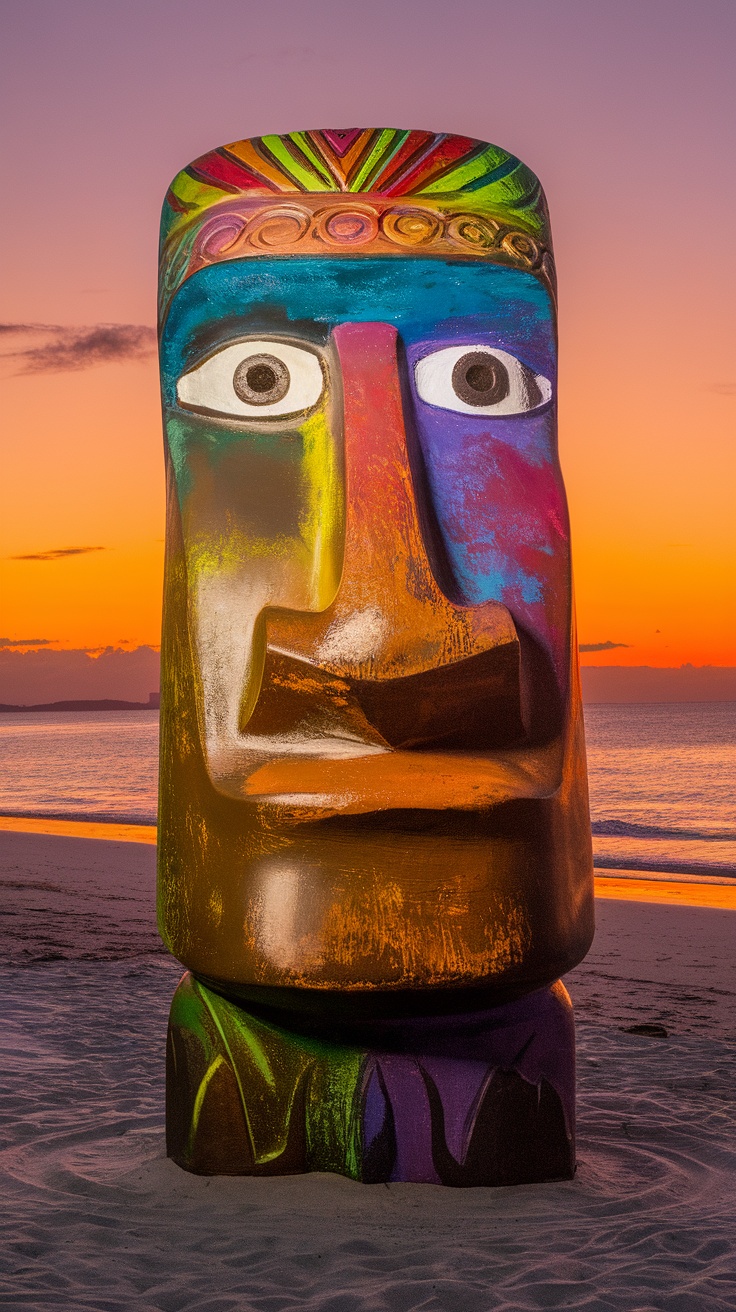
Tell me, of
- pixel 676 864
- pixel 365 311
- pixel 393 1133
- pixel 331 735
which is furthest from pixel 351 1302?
pixel 676 864

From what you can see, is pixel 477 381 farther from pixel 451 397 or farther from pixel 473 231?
pixel 473 231

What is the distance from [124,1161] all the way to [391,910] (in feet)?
4.12

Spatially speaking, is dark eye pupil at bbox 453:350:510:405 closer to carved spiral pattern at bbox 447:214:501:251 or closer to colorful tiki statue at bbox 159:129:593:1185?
colorful tiki statue at bbox 159:129:593:1185

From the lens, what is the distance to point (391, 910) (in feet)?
9.12

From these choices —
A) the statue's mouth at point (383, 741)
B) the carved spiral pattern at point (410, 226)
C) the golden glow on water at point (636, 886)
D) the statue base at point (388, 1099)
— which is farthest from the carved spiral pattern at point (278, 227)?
the golden glow on water at point (636, 886)

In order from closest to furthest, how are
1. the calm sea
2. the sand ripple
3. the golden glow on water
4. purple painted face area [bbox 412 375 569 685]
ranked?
the sand ripple < purple painted face area [bbox 412 375 569 685] < the golden glow on water < the calm sea

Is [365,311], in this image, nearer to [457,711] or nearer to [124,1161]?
[457,711]

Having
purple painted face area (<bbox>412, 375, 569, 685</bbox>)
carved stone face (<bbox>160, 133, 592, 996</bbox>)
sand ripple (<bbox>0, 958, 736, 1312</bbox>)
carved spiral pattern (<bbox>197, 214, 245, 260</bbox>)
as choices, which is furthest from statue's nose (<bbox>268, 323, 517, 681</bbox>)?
sand ripple (<bbox>0, 958, 736, 1312</bbox>)

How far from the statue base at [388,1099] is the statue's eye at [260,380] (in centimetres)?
154

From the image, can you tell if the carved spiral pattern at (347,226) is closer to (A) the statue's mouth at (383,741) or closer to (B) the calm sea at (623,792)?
(A) the statue's mouth at (383,741)

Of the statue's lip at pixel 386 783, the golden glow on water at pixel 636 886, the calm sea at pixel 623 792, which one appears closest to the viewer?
the statue's lip at pixel 386 783

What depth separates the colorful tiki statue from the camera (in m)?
2.80

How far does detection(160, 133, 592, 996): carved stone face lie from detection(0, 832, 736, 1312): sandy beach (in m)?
0.59

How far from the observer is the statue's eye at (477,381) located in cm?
308
